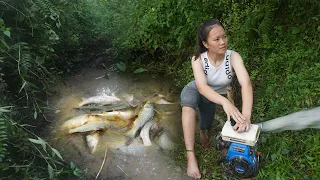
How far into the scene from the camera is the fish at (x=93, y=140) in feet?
14.1

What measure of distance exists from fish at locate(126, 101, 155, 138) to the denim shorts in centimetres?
104

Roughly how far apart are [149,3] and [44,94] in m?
2.46

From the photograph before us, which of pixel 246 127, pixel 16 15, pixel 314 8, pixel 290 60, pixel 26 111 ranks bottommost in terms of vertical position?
pixel 26 111

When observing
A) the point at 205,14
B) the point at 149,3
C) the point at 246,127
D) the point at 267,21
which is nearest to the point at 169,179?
the point at 246,127

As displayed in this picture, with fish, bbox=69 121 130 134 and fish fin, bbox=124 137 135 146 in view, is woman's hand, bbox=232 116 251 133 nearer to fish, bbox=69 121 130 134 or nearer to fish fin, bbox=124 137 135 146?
fish fin, bbox=124 137 135 146

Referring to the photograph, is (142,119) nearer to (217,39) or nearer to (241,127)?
(217,39)

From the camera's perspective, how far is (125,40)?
615 centimetres

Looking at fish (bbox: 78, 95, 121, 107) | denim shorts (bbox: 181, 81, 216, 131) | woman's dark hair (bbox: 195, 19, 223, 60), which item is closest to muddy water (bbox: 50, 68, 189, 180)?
fish (bbox: 78, 95, 121, 107)

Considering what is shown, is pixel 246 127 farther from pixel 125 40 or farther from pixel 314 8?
pixel 125 40

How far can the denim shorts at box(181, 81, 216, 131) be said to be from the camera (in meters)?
3.42

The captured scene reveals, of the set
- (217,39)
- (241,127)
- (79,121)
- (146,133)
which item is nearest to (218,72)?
(217,39)

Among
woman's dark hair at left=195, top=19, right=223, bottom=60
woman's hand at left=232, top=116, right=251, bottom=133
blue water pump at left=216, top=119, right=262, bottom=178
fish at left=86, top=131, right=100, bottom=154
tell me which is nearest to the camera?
woman's hand at left=232, top=116, right=251, bottom=133

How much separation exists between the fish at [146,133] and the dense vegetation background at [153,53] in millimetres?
525

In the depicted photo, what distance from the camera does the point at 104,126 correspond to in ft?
15.0
